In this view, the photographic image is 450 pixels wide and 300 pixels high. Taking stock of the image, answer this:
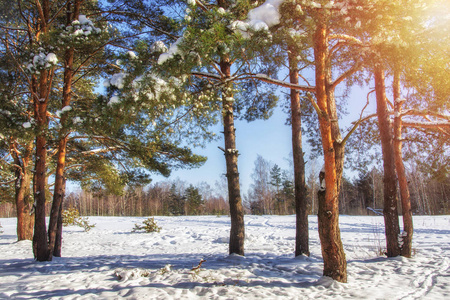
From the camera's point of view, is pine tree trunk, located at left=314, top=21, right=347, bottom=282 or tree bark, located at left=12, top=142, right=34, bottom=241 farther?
tree bark, located at left=12, top=142, right=34, bottom=241

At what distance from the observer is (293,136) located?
669 centimetres

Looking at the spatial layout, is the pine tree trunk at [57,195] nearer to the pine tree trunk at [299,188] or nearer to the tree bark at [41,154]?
the tree bark at [41,154]

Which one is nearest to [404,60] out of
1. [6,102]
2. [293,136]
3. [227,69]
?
[293,136]

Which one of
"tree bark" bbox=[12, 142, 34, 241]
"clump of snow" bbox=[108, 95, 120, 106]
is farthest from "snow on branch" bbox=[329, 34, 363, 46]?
"tree bark" bbox=[12, 142, 34, 241]

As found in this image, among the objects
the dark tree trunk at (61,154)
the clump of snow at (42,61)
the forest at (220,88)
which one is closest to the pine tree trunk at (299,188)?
the forest at (220,88)

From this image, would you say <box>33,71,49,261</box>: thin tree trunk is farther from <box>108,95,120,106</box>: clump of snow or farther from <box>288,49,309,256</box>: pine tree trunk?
<box>288,49,309,256</box>: pine tree trunk

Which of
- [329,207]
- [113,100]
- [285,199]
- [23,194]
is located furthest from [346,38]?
[285,199]

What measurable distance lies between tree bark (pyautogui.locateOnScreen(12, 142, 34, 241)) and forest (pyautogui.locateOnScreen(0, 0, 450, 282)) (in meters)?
0.05

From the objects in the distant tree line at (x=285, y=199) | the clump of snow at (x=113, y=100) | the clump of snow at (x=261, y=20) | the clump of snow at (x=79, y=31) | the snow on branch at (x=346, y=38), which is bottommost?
the distant tree line at (x=285, y=199)

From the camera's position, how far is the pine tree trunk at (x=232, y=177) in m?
5.90

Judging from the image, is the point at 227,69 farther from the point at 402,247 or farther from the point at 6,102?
the point at 402,247

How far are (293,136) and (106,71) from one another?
18.2 ft

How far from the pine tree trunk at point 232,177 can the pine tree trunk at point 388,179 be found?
11.1ft

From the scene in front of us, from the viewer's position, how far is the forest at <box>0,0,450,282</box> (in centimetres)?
381
